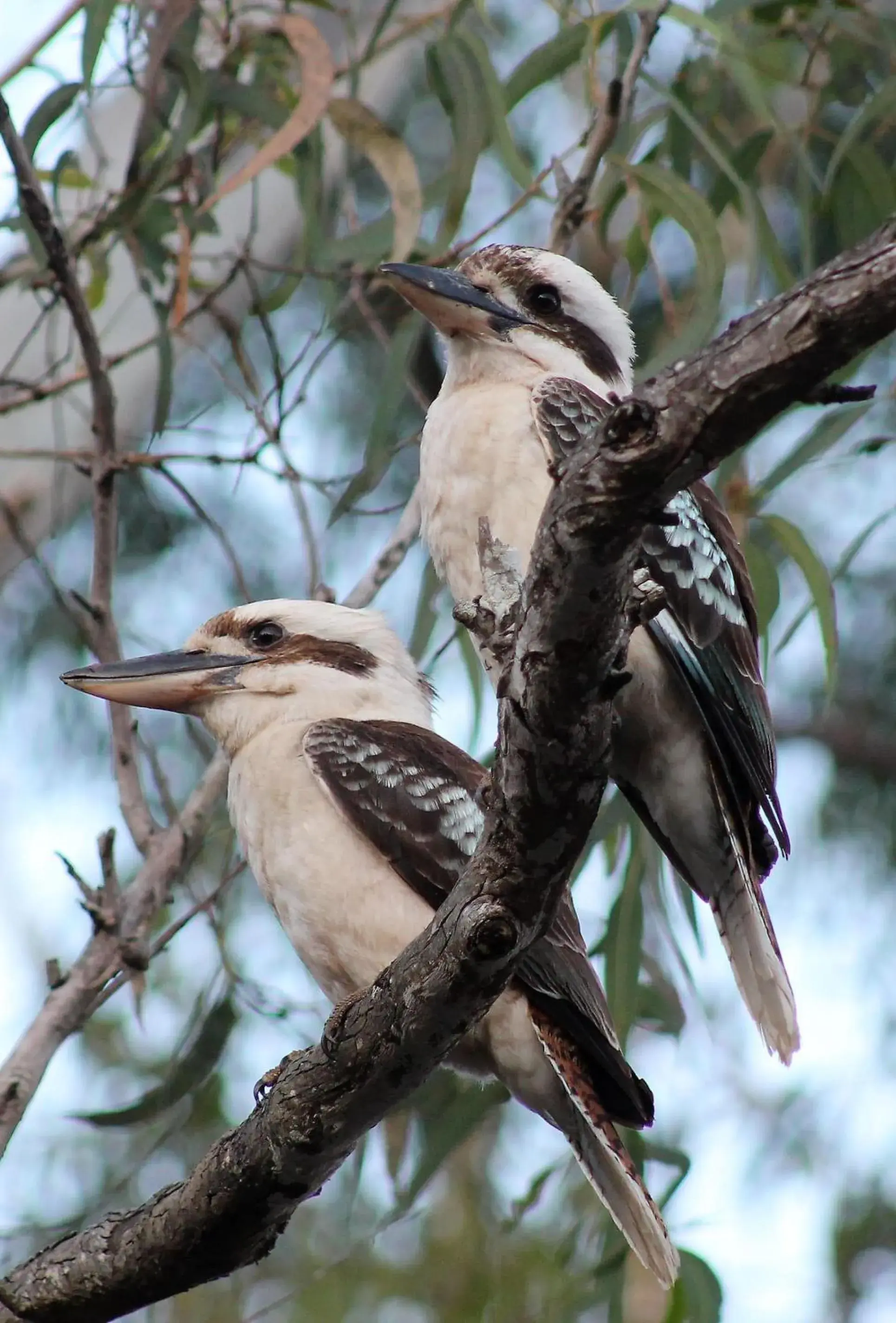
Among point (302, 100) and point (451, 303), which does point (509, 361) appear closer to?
point (451, 303)

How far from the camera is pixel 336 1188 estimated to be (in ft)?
13.4

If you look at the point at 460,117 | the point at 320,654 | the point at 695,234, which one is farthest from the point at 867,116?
the point at 320,654

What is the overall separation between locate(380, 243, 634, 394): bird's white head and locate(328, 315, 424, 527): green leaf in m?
0.28

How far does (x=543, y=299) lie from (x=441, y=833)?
2.90 feet

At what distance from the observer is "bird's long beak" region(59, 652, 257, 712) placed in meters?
2.52

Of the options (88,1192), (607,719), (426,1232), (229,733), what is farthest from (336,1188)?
(607,719)

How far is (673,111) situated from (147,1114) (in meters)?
2.00

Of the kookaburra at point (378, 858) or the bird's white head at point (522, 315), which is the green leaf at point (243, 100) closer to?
the bird's white head at point (522, 315)

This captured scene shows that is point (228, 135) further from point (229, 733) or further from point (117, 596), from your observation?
point (229, 733)

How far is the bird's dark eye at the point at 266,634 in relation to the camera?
268cm

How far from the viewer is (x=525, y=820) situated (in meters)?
1.59

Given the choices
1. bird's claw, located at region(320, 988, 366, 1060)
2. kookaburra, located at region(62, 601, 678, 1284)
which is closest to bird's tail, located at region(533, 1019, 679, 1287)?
kookaburra, located at region(62, 601, 678, 1284)

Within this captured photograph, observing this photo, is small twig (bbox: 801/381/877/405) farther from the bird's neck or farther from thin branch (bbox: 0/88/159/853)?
thin branch (bbox: 0/88/159/853)

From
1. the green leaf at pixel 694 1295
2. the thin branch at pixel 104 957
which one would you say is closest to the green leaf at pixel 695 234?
the thin branch at pixel 104 957
